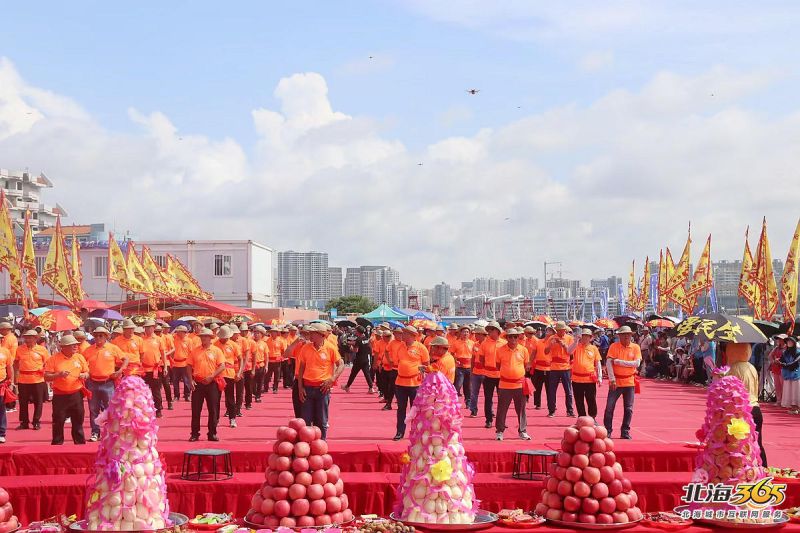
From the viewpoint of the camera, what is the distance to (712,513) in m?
7.51

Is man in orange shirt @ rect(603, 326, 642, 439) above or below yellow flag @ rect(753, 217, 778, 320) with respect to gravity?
below

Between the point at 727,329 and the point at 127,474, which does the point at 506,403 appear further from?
the point at 127,474

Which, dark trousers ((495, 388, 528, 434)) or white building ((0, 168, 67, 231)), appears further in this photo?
white building ((0, 168, 67, 231))

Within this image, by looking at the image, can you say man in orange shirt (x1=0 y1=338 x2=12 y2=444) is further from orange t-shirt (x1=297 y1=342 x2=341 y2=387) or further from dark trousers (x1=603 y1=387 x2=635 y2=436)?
dark trousers (x1=603 y1=387 x2=635 y2=436)

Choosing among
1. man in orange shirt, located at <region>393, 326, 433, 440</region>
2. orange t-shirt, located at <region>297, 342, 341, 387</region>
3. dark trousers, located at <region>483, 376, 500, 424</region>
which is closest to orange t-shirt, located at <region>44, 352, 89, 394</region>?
orange t-shirt, located at <region>297, 342, 341, 387</region>

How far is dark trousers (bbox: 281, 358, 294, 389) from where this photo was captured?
2277 centimetres

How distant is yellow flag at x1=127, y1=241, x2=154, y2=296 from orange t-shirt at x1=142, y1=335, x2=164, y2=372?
19.6 meters

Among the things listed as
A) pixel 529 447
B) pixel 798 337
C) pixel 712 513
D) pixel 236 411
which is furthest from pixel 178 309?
pixel 712 513

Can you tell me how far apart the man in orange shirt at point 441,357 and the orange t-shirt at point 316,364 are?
2244mm

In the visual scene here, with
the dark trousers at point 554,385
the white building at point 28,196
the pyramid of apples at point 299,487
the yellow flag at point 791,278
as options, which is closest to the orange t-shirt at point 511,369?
the dark trousers at point 554,385

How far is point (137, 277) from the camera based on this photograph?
35.2 m

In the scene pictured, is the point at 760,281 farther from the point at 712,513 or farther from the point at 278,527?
the point at 278,527

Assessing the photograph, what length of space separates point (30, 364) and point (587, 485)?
→ 384 inches

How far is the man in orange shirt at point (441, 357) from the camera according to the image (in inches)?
499
